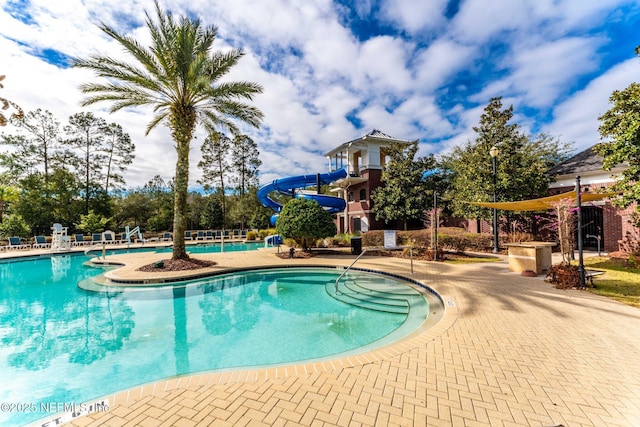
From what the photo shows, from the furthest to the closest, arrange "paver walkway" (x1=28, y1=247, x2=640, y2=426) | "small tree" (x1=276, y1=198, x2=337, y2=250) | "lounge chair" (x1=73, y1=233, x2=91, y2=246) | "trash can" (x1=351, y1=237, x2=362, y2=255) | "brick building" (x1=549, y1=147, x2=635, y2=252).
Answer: "lounge chair" (x1=73, y1=233, x2=91, y2=246)
"trash can" (x1=351, y1=237, x2=362, y2=255)
"small tree" (x1=276, y1=198, x2=337, y2=250)
"brick building" (x1=549, y1=147, x2=635, y2=252)
"paver walkway" (x1=28, y1=247, x2=640, y2=426)

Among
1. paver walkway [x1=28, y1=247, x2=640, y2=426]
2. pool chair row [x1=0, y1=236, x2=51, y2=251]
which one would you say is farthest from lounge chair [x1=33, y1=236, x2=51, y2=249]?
paver walkway [x1=28, y1=247, x2=640, y2=426]

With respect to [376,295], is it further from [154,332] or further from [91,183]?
[91,183]

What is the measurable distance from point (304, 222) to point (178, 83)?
846 centimetres

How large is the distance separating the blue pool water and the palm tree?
181 inches

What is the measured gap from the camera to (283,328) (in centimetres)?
592

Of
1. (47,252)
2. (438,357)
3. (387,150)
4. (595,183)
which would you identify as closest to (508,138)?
(595,183)

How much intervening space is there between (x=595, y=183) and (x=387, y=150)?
1305 cm

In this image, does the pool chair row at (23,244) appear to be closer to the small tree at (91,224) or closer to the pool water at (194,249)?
the small tree at (91,224)

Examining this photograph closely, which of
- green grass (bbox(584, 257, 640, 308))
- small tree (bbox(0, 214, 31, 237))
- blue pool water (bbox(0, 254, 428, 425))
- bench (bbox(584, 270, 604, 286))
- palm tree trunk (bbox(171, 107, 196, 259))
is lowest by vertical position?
blue pool water (bbox(0, 254, 428, 425))

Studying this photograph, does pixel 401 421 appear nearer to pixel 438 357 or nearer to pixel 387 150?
pixel 438 357

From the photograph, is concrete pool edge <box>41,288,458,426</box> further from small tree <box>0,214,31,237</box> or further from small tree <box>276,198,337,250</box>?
small tree <box>0,214,31,237</box>

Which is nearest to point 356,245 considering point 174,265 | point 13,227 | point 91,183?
point 174,265

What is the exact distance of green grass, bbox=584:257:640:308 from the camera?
644 cm

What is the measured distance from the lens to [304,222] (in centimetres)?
1439
